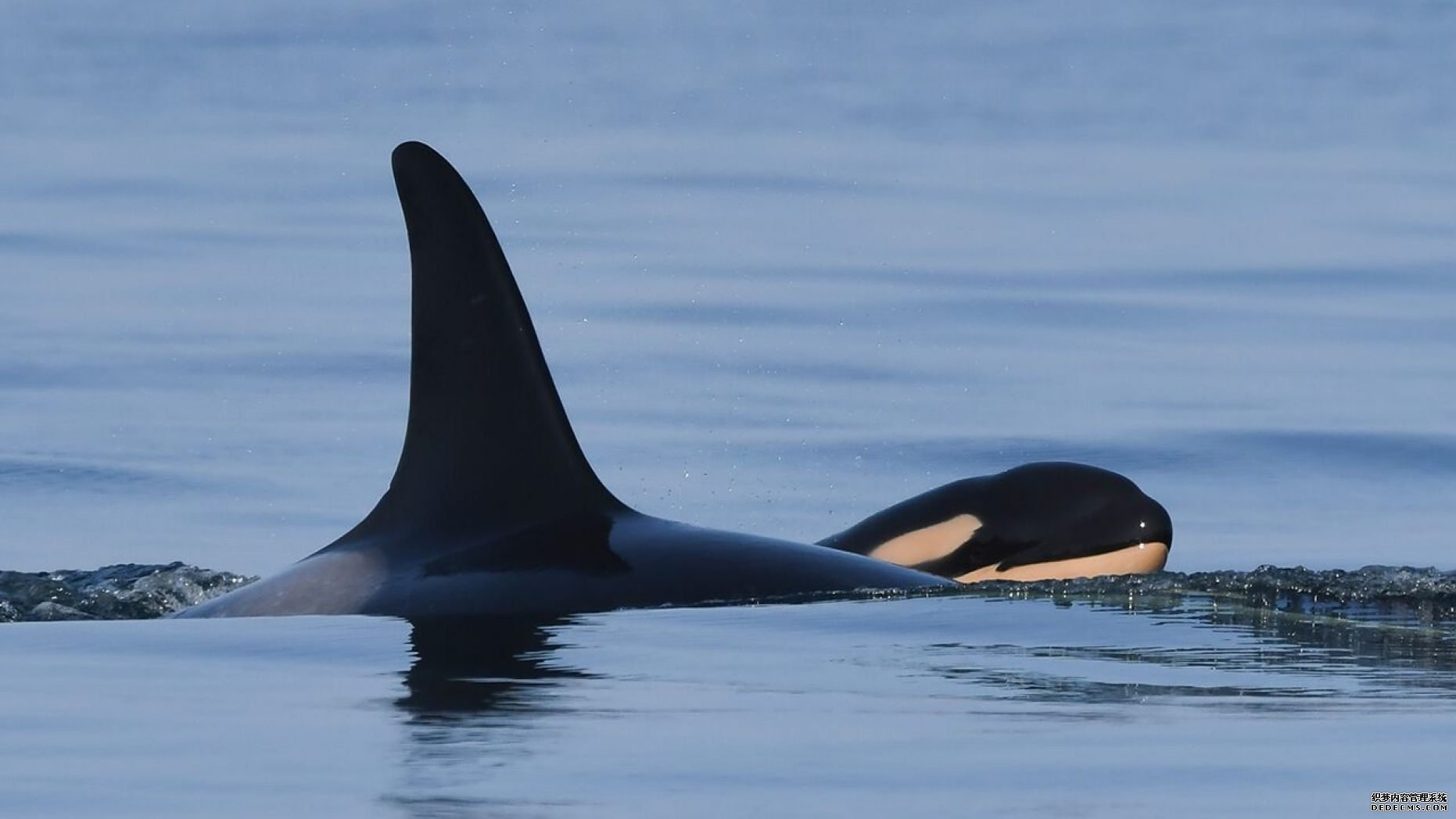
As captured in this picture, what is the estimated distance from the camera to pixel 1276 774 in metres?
6.20

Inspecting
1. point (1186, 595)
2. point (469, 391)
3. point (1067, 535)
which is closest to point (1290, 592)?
point (1186, 595)

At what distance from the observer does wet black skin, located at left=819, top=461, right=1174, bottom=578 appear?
12008 mm

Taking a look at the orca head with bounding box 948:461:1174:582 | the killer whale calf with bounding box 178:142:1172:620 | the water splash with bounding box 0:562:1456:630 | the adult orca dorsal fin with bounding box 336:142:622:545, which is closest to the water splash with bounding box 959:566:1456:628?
the water splash with bounding box 0:562:1456:630

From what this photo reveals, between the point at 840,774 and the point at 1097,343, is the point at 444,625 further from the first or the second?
the point at 1097,343

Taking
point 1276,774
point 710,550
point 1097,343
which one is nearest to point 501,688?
point 1276,774

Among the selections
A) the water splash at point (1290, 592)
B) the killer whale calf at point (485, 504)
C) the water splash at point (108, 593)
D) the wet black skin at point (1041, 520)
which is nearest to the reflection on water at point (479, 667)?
the killer whale calf at point (485, 504)

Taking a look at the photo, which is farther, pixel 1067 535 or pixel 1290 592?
pixel 1067 535

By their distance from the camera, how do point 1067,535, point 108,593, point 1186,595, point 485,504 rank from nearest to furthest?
point 1186,595 < point 485,504 < point 1067,535 < point 108,593

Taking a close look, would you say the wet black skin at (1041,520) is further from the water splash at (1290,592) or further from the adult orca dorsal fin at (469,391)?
the adult orca dorsal fin at (469,391)

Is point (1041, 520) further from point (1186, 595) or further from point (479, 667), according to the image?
point (479, 667)

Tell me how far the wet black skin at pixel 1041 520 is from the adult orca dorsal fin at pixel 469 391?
2498mm

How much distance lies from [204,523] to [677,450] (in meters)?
3.41

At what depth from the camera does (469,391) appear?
9953mm

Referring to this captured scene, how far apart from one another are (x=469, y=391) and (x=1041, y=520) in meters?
3.03
